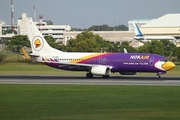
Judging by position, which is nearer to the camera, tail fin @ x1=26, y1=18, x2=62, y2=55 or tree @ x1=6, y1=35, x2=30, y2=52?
tail fin @ x1=26, y1=18, x2=62, y2=55

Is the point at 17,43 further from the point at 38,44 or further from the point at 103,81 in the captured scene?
the point at 103,81

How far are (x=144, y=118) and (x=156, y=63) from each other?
32.3 meters

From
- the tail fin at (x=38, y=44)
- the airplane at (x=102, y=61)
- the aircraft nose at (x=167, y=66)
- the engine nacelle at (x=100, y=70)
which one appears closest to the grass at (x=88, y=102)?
the engine nacelle at (x=100, y=70)

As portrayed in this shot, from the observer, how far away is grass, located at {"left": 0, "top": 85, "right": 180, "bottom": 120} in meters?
31.7

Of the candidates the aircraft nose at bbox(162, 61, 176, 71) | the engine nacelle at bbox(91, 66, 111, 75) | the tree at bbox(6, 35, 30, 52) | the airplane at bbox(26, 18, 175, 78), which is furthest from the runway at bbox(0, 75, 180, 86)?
the tree at bbox(6, 35, 30, 52)

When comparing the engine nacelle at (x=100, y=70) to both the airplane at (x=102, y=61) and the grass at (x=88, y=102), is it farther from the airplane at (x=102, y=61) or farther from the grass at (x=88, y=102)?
the grass at (x=88, y=102)

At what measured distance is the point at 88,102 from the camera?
3772cm

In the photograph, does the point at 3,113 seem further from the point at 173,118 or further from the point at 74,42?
the point at 74,42

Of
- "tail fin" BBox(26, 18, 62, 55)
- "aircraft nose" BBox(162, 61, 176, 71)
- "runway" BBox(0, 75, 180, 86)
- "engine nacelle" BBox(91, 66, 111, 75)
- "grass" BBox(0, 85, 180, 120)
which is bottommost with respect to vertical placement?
"grass" BBox(0, 85, 180, 120)

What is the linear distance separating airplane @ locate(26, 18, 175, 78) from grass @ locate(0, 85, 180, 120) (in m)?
13.7

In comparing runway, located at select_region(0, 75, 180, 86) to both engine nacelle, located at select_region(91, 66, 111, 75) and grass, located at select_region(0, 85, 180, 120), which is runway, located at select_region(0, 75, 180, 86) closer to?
engine nacelle, located at select_region(91, 66, 111, 75)

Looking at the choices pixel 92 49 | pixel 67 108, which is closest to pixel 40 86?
pixel 67 108

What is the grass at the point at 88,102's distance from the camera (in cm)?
3170

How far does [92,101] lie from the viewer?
38281mm
